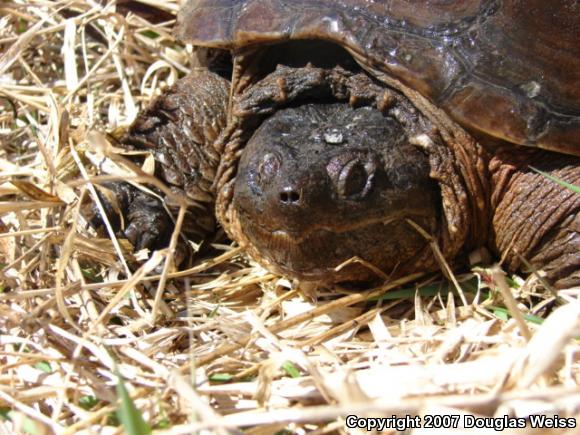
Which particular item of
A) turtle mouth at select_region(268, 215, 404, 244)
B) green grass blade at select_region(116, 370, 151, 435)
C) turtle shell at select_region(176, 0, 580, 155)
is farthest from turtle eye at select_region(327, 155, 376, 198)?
green grass blade at select_region(116, 370, 151, 435)

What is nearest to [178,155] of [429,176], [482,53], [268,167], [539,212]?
[268,167]

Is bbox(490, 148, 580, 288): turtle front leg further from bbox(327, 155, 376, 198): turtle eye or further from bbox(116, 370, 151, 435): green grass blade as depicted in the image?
bbox(116, 370, 151, 435): green grass blade

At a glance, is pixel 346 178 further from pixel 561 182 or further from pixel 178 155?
pixel 178 155

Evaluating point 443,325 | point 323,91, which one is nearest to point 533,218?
point 443,325

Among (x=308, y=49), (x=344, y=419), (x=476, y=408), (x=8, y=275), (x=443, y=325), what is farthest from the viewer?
(x=308, y=49)

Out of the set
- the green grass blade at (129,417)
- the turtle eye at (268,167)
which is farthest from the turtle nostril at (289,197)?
the green grass blade at (129,417)

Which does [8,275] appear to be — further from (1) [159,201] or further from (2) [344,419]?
(2) [344,419]

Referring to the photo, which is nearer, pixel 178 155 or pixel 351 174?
pixel 351 174
